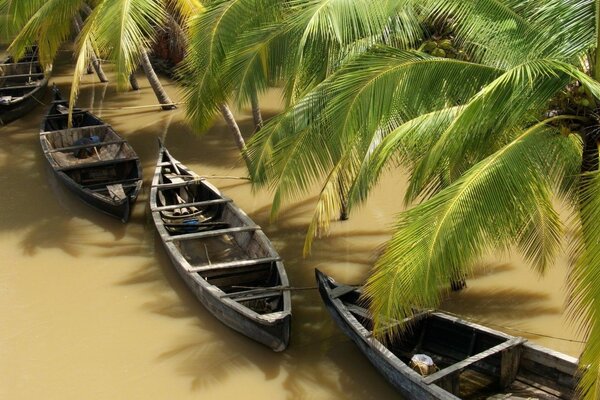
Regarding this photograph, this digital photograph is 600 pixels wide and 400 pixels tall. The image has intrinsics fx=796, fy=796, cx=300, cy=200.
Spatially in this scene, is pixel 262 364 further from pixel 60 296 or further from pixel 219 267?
pixel 60 296

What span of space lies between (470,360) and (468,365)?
0.06 m

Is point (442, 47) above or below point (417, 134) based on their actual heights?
above

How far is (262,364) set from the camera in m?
8.38

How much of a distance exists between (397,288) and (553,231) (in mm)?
2929

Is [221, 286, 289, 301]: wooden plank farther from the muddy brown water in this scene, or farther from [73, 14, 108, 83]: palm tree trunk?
[73, 14, 108, 83]: palm tree trunk

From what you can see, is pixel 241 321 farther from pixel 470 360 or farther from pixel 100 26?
pixel 100 26

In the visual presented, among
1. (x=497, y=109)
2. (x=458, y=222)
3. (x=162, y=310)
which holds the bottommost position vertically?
(x=162, y=310)

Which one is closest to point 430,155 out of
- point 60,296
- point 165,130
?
point 60,296

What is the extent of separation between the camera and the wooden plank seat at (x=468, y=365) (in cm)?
705

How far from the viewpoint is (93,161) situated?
41.9ft

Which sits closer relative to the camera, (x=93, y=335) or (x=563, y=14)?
(x=563, y=14)

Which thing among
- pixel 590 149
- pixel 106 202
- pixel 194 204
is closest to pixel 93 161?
pixel 106 202

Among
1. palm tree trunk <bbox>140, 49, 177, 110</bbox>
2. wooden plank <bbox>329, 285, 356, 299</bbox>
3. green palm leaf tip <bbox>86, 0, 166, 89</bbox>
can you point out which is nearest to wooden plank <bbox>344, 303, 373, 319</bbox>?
wooden plank <bbox>329, 285, 356, 299</bbox>

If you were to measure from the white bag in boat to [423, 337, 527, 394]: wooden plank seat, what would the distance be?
205mm
